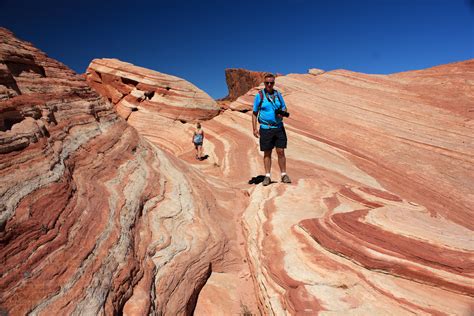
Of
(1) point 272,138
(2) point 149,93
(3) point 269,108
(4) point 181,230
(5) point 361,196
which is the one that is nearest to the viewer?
(4) point 181,230

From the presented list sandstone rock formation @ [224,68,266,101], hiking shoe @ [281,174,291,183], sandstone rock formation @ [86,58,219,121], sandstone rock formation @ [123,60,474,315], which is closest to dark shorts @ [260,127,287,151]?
hiking shoe @ [281,174,291,183]

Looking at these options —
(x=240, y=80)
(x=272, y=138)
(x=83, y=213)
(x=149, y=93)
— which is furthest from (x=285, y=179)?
(x=240, y=80)

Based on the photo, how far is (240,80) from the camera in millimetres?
61750

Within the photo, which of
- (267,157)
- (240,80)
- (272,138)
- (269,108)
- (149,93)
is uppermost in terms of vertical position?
(240,80)

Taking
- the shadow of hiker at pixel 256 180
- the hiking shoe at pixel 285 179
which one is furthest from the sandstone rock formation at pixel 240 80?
the hiking shoe at pixel 285 179

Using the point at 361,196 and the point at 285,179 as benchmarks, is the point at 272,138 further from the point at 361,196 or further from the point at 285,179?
the point at 361,196

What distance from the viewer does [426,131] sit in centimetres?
1171

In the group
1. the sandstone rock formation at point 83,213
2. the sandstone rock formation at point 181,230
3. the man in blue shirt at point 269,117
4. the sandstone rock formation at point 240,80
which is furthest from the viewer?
the sandstone rock formation at point 240,80

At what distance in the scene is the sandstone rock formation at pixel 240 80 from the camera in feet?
194

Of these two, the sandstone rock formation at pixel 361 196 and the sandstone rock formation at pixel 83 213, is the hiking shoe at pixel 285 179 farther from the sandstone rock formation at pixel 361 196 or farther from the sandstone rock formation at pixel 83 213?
the sandstone rock formation at pixel 83 213

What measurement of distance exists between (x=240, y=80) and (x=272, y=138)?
56566 millimetres

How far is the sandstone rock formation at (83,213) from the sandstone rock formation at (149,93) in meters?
10.4

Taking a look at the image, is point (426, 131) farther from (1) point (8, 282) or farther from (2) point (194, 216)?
(1) point (8, 282)

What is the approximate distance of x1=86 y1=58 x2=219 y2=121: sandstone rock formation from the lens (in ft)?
57.6
